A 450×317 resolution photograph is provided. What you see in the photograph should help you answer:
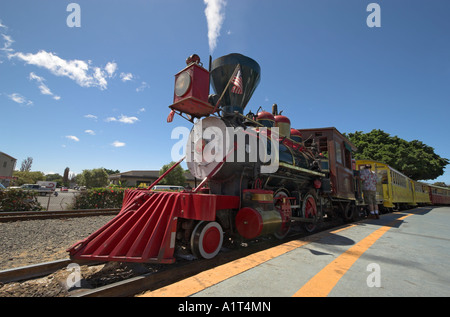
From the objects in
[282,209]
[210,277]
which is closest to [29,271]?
[210,277]

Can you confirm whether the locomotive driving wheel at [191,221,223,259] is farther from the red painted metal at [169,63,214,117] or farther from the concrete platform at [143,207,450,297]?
the red painted metal at [169,63,214,117]

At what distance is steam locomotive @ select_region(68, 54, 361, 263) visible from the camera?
2.97 metres

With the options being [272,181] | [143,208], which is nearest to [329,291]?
[143,208]

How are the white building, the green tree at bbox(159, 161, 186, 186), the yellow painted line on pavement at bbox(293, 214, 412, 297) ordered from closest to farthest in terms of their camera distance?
the yellow painted line on pavement at bbox(293, 214, 412, 297)
the green tree at bbox(159, 161, 186, 186)
the white building

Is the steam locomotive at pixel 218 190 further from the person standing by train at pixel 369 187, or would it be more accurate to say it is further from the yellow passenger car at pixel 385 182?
the yellow passenger car at pixel 385 182

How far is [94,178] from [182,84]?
179 feet

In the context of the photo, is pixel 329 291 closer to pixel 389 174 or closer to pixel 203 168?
pixel 203 168

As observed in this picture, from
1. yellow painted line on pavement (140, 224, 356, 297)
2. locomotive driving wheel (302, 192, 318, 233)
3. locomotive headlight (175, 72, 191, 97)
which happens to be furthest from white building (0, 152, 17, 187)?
yellow painted line on pavement (140, 224, 356, 297)

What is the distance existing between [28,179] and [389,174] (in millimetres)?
64985

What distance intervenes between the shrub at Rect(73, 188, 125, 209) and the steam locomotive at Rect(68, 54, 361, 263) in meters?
9.34

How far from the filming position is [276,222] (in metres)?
4.20

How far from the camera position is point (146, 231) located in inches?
118

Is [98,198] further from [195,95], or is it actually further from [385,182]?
[385,182]

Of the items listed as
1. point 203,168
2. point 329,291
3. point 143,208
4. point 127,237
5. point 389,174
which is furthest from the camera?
point 389,174
